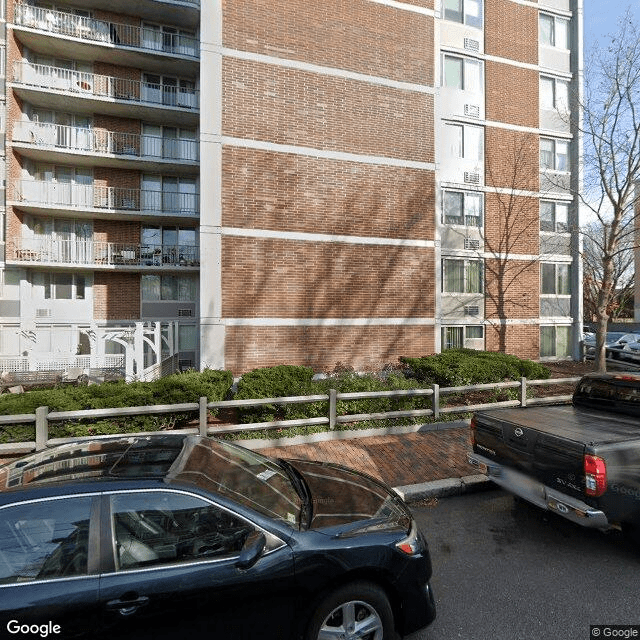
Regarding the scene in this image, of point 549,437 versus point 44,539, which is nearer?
point 44,539

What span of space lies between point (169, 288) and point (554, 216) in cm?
1726

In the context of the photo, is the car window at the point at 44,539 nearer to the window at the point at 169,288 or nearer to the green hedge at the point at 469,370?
the green hedge at the point at 469,370

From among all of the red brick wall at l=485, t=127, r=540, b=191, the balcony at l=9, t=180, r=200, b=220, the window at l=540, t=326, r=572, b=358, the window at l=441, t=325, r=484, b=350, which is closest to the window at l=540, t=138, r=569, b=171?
the red brick wall at l=485, t=127, r=540, b=191

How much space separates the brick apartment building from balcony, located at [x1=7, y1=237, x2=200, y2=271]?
8 centimetres

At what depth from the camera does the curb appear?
5.01 metres

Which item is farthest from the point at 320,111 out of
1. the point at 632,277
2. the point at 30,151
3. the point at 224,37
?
the point at 632,277

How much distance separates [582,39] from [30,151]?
2384 centimetres

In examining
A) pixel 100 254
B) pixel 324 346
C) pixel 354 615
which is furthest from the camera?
pixel 100 254

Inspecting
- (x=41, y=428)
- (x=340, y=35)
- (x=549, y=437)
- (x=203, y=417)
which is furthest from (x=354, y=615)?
(x=340, y=35)

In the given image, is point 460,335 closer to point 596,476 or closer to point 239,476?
point 596,476

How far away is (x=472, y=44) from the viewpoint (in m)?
16.0

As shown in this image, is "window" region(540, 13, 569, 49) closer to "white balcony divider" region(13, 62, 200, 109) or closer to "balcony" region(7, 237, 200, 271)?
"white balcony divider" region(13, 62, 200, 109)

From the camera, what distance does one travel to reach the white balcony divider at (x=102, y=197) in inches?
592

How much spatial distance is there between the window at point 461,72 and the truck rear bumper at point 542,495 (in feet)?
53.7
